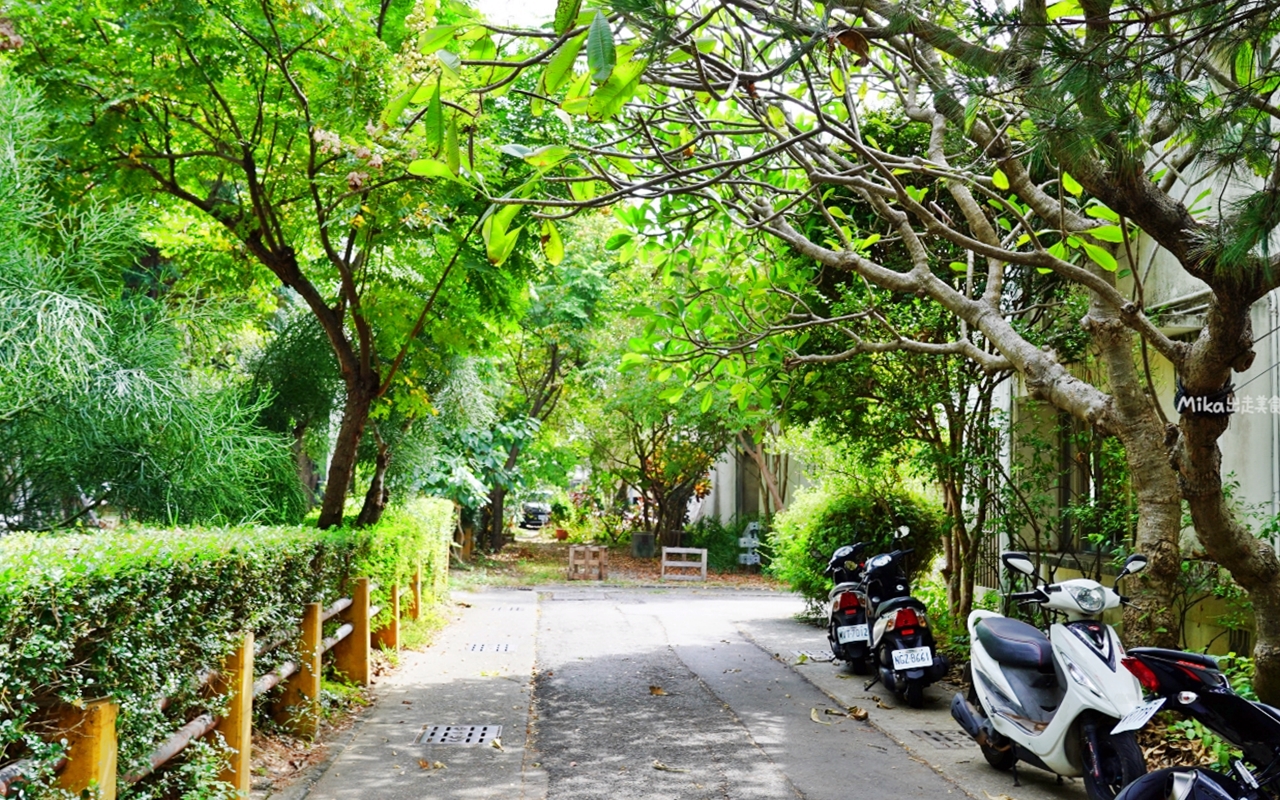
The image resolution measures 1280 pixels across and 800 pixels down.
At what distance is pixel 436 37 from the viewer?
3836 mm

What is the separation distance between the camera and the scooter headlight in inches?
233

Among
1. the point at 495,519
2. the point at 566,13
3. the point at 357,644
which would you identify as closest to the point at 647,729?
the point at 357,644

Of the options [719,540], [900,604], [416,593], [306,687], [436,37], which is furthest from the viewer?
[719,540]

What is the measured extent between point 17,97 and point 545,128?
3847mm

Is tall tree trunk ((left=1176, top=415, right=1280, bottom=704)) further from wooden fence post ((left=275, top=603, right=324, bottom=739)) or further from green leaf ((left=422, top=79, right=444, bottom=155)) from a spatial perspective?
wooden fence post ((left=275, top=603, right=324, bottom=739))

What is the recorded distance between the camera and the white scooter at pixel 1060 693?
213 inches

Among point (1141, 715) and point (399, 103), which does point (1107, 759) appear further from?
point (399, 103)

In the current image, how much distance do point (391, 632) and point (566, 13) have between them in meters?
8.12

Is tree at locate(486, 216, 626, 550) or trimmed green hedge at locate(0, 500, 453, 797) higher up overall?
tree at locate(486, 216, 626, 550)

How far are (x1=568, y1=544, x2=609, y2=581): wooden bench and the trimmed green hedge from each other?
598 inches

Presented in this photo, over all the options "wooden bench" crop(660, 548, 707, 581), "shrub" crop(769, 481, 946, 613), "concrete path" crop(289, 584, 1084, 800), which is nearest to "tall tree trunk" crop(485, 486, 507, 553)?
"wooden bench" crop(660, 548, 707, 581)

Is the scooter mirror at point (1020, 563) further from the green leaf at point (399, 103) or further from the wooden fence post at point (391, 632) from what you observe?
the wooden fence post at point (391, 632)

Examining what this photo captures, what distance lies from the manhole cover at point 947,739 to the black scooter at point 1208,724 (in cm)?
294

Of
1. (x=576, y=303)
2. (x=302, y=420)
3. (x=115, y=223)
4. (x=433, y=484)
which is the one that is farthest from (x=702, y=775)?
(x=576, y=303)
